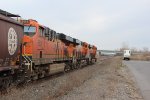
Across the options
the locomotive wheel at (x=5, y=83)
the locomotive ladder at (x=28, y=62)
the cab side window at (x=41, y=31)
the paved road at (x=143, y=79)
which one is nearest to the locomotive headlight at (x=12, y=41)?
the locomotive wheel at (x=5, y=83)

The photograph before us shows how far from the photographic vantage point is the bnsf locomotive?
15258mm

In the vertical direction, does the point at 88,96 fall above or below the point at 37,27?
below

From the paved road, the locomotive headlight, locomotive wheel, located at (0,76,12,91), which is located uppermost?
Result: the locomotive headlight

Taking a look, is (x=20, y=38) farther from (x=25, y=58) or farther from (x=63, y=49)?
(x=63, y=49)

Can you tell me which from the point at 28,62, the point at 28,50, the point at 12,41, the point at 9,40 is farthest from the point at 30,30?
the point at 9,40

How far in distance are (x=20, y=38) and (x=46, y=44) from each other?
6.64 metres

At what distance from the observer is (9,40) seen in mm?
15367

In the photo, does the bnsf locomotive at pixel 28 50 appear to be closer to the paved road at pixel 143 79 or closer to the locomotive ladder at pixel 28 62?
the locomotive ladder at pixel 28 62

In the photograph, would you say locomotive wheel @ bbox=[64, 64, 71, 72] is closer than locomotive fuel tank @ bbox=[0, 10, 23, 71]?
No

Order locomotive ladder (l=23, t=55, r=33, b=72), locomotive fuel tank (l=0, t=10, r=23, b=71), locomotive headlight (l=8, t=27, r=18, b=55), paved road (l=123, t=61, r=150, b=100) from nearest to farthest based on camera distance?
locomotive fuel tank (l=0, t=10, r=23, b=71)
locomotive headlight (l=8, t=27, r=18, b=55)
locomotive ladder (l=23, t=55, r=33, b=72)
paved road (l=123, t=61, r=150, b=100)

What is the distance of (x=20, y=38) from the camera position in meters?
17.2

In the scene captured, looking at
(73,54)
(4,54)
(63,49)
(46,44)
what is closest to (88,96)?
(4,54)

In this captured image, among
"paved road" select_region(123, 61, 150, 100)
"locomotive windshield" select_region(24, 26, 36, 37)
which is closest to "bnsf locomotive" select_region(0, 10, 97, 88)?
"locomotive windshield" select_region(24, 26, 36, 37)

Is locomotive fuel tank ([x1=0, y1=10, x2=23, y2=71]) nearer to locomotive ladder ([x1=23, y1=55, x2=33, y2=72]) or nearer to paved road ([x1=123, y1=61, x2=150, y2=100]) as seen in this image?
locomotive ladder ([x1=23, y1=55, x2=33, y2=72])
